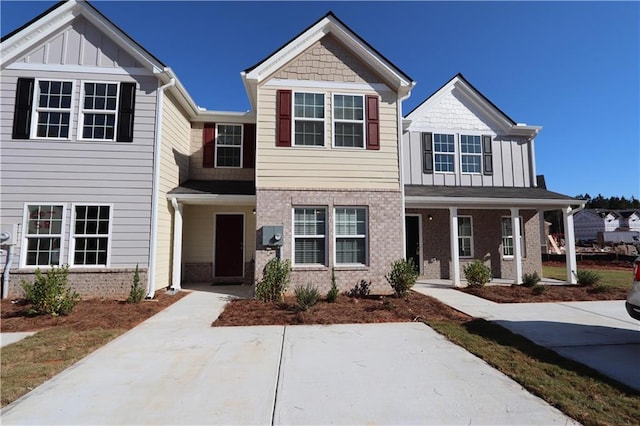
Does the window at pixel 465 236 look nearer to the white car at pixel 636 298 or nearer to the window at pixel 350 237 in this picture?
the window at pixel 350 237

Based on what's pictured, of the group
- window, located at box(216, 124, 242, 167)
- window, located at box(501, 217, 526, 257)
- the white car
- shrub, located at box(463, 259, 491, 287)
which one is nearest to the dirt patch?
window, located at box(216, 124, 242, 167)

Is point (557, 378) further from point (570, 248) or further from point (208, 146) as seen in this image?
point (208, 146)

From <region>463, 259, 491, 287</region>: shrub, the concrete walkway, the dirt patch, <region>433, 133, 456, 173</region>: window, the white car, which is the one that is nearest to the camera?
the concrete walkway

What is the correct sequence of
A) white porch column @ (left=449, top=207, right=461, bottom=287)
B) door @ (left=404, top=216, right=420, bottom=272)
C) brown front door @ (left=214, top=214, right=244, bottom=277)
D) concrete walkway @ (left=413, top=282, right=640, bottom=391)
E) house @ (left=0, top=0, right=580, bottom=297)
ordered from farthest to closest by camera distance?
door @ (left=404, top=216, right=420, bottom=272)
brown front door @ (left=214, top=214, right=244, bottom=277)
white porch column @ (left=449, top=207, right=461, bottom=287)
house @ (left=0, top=0, right=580, bottom=297)
concrete walkway @ (left=413, top=282, right=640, bottom=391)

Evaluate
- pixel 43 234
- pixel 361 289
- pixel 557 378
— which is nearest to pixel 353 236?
pixel 361 289

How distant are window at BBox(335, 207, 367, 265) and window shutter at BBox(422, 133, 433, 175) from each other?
4.57m

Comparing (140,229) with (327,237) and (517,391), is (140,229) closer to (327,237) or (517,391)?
(327,237)

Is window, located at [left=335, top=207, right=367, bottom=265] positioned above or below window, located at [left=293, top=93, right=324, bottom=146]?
below

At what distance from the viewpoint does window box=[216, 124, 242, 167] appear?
1152 centimetres

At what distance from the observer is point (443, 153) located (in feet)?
40.9

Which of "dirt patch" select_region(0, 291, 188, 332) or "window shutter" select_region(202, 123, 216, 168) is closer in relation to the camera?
"dirt patch" select_region(0, 291, 188, 332)

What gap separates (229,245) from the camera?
1123 cm

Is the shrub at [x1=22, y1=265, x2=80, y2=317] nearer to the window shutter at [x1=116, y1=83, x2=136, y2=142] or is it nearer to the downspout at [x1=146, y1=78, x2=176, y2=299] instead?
the downspout at [x1=146, y1=78, x2=176, y2=299]

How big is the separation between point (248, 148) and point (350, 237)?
17.0ft
